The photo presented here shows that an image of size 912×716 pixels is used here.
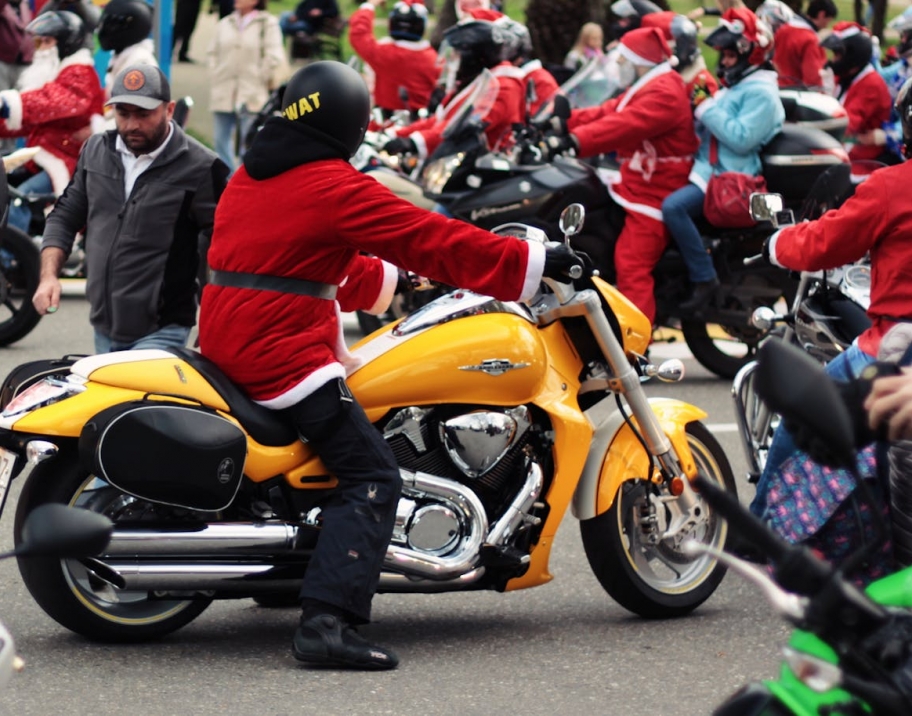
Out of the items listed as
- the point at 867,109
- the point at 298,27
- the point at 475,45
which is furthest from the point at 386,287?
the point at 298,27

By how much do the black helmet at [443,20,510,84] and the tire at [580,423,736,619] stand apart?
17.1ft

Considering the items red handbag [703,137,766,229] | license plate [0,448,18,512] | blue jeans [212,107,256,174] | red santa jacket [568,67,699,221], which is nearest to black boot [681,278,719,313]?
red handbag [703,137,766,229]

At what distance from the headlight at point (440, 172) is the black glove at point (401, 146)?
76 centimetres

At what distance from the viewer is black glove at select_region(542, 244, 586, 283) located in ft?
15.6

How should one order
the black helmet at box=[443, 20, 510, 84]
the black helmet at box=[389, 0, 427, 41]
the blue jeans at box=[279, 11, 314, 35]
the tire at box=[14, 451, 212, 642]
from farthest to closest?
the blue jeans at box=[279, 11, 314, 35], the black helmet at box=[389, 0, 427, 41], the black helmet at box=[443, 20, 510, 84], the tire at box=[14, 451, 212, 642]

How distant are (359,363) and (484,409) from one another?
0.38m

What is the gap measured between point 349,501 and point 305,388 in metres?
0.33

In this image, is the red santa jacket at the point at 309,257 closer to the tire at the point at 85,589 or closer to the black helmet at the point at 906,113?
the tire at the point at 85,589

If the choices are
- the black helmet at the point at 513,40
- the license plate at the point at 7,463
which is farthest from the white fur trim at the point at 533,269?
the black helmet at the point at 513,40

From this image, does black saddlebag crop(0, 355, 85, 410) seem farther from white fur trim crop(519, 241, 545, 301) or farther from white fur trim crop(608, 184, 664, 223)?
white fur trim crop(608, 184, 664, 223)

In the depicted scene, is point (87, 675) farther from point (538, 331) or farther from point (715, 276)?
point (715, 276)

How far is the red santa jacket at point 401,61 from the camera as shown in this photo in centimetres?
1424

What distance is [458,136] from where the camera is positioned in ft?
33.2

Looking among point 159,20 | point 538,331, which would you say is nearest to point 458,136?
point 159,20
